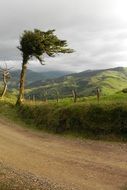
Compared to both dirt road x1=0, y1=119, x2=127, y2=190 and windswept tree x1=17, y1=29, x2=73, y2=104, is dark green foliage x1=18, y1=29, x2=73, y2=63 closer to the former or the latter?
windswept tree x1=17, y1=29, x2=73, y2=104

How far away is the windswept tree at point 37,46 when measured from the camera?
59219mm

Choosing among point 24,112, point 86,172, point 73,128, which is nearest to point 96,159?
point 86,172

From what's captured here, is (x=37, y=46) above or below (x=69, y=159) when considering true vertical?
above

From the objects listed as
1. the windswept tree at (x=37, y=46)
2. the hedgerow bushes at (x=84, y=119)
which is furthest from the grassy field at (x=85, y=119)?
the windswept tree at (x=37, y=46)

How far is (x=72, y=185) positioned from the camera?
71.1ft

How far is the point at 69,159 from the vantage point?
91.4ft

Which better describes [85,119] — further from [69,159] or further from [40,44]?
[40,44]

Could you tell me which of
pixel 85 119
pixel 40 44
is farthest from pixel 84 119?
pixel 40 44

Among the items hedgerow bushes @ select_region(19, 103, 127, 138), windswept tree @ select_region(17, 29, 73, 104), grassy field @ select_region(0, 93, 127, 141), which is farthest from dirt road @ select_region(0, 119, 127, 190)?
windswept tree @ select_region(17, 29, 73, 104)

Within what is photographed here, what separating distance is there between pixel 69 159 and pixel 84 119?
984 centimetres

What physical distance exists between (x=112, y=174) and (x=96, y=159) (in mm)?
4099

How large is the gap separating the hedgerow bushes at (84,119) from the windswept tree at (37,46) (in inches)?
650

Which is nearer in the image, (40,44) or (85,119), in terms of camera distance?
(85,119)

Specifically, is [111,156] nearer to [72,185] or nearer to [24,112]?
[72,185]
